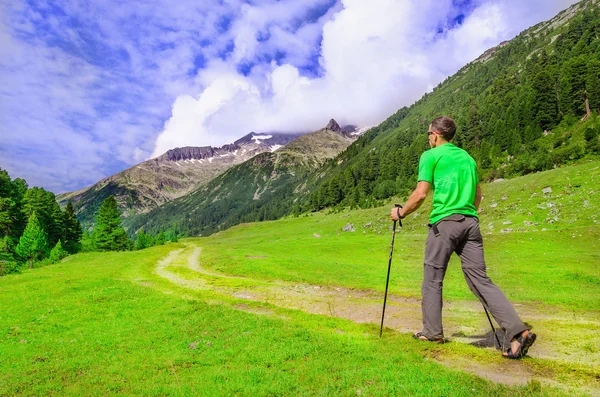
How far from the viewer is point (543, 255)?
34.2 m

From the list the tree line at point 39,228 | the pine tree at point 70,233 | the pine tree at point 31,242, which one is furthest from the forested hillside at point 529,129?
the pine tree at point 31,242

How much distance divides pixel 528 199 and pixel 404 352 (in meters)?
63.5

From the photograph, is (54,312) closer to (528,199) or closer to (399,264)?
(399,264)

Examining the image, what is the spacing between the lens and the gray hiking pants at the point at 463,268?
279 inches

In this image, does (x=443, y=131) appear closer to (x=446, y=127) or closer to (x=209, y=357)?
(x=446, y=127)

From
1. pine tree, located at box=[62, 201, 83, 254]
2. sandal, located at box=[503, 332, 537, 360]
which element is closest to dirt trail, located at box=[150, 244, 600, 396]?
sandal, located at box=[503, 332, 537, 360]

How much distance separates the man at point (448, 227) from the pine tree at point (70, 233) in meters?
101

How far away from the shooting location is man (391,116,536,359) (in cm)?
732

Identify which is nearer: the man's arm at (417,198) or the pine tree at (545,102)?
the man's arm at (417,198)

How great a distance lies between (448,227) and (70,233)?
106 m

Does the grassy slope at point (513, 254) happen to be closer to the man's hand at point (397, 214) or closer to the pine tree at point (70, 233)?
the man's hand at point (397, 214)

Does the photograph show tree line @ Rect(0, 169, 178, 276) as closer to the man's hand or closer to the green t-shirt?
the man's hand

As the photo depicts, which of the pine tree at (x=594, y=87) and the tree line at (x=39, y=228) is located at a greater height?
the pine tree at (x=594, y=87)

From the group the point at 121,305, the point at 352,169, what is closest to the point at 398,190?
the point at 352,169
